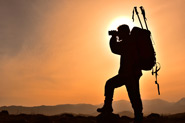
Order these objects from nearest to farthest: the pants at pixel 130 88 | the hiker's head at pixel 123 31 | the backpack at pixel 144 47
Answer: the backpack at pixel 144 47 → the pants at pixel 130 88 → the hiker's head at pixel 123 31

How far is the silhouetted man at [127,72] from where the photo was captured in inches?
235

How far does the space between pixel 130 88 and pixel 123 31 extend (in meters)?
1.66

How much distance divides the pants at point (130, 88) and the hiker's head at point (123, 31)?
3.83 ft

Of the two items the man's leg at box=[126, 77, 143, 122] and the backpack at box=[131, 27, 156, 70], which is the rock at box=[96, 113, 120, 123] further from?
the backpack at box=[131, 27, 156, 70]

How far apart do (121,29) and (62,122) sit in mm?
4552

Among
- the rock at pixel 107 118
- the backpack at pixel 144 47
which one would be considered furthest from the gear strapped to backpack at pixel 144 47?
the rock at pixel 107 118

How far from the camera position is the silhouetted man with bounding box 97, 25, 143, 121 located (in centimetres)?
596

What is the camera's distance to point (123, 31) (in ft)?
20.9

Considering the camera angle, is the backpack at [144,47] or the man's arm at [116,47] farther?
the man's arm at [116,47]

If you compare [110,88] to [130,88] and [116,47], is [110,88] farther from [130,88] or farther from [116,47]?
[116,47]

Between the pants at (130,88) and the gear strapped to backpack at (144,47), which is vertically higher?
the gear strapped to backpack at (144,47)

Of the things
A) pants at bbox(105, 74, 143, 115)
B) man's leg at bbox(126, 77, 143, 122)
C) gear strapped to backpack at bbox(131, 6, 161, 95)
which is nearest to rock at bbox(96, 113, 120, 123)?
pants at bbox(105, 74, 143, 115)

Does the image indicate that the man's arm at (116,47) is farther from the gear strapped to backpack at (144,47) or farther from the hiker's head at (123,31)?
the gear strapped to backpack at (144,47)

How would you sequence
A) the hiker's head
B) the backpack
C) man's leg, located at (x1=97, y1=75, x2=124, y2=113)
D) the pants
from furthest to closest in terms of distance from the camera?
the hiker's head, man's leg, located at (x1=97, y1=75, x2=124, y2=113), the pants, the backpack
